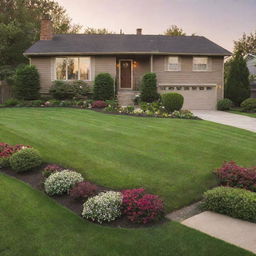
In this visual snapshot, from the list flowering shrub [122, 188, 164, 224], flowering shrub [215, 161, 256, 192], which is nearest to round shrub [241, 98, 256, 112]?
flowering shrub [215, 161, 256, 192]

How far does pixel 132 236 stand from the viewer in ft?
13.9

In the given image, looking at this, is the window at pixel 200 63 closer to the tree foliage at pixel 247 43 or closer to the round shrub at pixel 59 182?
the round shrub at pixel 59 182

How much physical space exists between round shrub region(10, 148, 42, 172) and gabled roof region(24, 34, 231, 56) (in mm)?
14475

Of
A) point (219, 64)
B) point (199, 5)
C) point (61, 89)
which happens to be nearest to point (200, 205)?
point (61, 89)

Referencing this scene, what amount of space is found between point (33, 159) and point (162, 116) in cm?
820

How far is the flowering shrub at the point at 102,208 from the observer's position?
466cm

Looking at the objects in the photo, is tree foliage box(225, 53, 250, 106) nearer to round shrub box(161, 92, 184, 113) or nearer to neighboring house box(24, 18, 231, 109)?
neighboring house box(24, 18, 231, 109)

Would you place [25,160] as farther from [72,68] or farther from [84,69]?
[72,68]

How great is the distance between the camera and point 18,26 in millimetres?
28219

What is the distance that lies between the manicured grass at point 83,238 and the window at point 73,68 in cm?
1674

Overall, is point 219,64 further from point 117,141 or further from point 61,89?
point 117,141

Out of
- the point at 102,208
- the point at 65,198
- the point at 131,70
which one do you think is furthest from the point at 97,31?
the point at 102,208

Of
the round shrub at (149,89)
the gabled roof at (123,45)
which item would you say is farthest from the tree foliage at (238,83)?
the round shrub at (149,89)

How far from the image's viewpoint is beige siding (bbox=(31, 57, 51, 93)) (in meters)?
21.0
